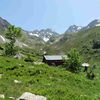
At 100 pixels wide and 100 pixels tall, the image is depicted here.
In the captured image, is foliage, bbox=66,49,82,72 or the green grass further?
foliage, bbox=66,49,82,72

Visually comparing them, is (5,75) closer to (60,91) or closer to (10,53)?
(60,91)

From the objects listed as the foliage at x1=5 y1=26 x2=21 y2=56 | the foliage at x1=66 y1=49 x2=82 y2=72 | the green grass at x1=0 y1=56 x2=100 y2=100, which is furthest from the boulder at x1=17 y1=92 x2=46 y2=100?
the foliage at x1=5 y1=26 x2=21 y2=56

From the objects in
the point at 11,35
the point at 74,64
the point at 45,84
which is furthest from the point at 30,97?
the point at 11,35

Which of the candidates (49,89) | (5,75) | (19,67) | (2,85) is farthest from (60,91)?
(19,67)

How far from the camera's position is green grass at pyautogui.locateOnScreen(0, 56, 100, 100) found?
29.8m

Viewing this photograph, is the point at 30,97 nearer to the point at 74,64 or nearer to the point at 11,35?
the point at 74,64

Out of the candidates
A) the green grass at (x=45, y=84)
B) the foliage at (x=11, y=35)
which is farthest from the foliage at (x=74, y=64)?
the foliage at (x=11, y=35)

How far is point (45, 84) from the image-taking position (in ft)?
111

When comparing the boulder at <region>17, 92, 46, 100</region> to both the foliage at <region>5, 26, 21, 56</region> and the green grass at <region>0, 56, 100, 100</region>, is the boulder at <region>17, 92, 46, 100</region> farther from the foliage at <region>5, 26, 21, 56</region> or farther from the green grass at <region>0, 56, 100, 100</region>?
the foliage at <region>5, 26, 21, 56</region>

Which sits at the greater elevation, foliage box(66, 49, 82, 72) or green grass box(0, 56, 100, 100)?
foliage box(66, 49, 82, 72)

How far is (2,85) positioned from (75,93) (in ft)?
23.7

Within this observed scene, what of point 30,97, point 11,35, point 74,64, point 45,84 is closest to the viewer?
point 30,97

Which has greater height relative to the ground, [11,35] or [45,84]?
Result: [11,35]

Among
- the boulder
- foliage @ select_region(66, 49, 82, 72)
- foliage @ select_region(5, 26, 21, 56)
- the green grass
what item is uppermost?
foliage @ select_region(5, 26, 21, 56)
